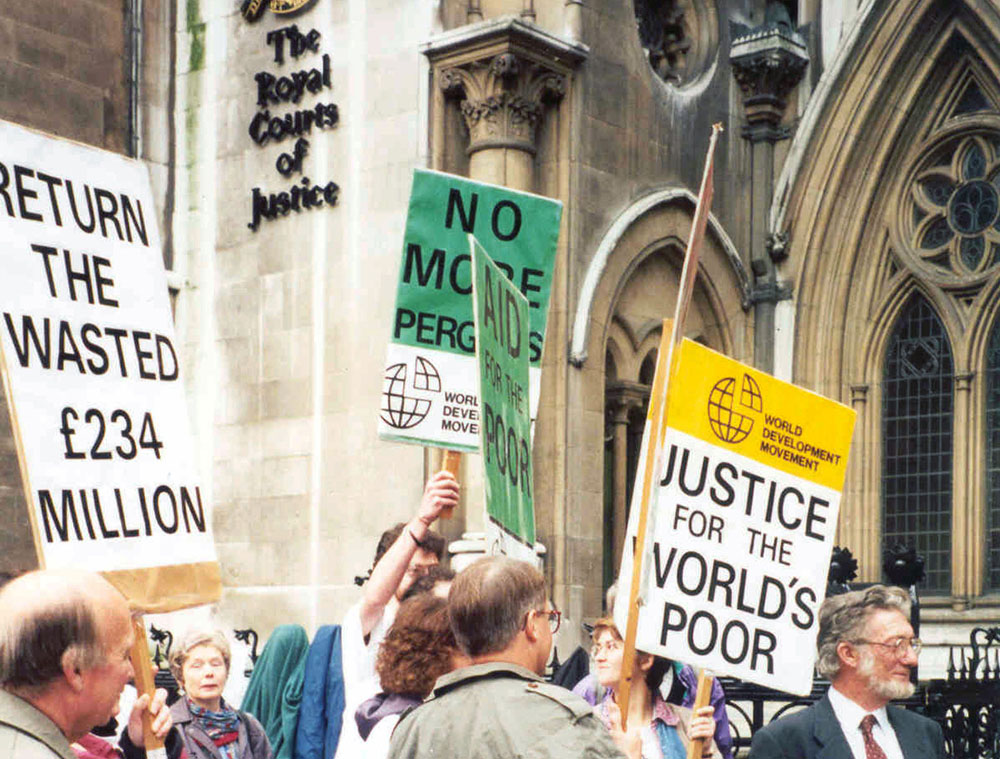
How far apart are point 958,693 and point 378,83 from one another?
6.95 meters

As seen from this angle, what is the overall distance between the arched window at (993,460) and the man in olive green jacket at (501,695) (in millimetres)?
11037

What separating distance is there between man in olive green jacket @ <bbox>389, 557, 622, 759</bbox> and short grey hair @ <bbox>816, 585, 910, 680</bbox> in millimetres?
1926

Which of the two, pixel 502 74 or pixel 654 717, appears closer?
pixel 654 717

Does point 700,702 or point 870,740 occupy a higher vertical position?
point 700,702

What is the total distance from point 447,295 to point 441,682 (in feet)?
11.4

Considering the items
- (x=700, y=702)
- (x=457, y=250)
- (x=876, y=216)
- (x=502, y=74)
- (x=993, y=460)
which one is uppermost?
(x=502, y=74)

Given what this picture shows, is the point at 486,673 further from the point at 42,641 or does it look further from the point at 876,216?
the point at 876,216

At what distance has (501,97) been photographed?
524 inches

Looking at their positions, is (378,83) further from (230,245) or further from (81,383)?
(81,383)

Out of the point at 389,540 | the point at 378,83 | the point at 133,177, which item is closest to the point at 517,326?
the point at 389,540

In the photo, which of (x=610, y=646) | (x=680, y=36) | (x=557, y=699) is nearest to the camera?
(x=557, y=699)

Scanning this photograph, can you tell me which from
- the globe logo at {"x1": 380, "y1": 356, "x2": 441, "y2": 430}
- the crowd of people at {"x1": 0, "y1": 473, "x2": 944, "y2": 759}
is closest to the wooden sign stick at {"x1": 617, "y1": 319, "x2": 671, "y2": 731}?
the crowd of people at {"x1": 0, "y1": 473, "x2": 944, "y2": 759}

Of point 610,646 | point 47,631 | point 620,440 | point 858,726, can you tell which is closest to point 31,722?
Result: point 47,631

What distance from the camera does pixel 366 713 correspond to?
5.30m
